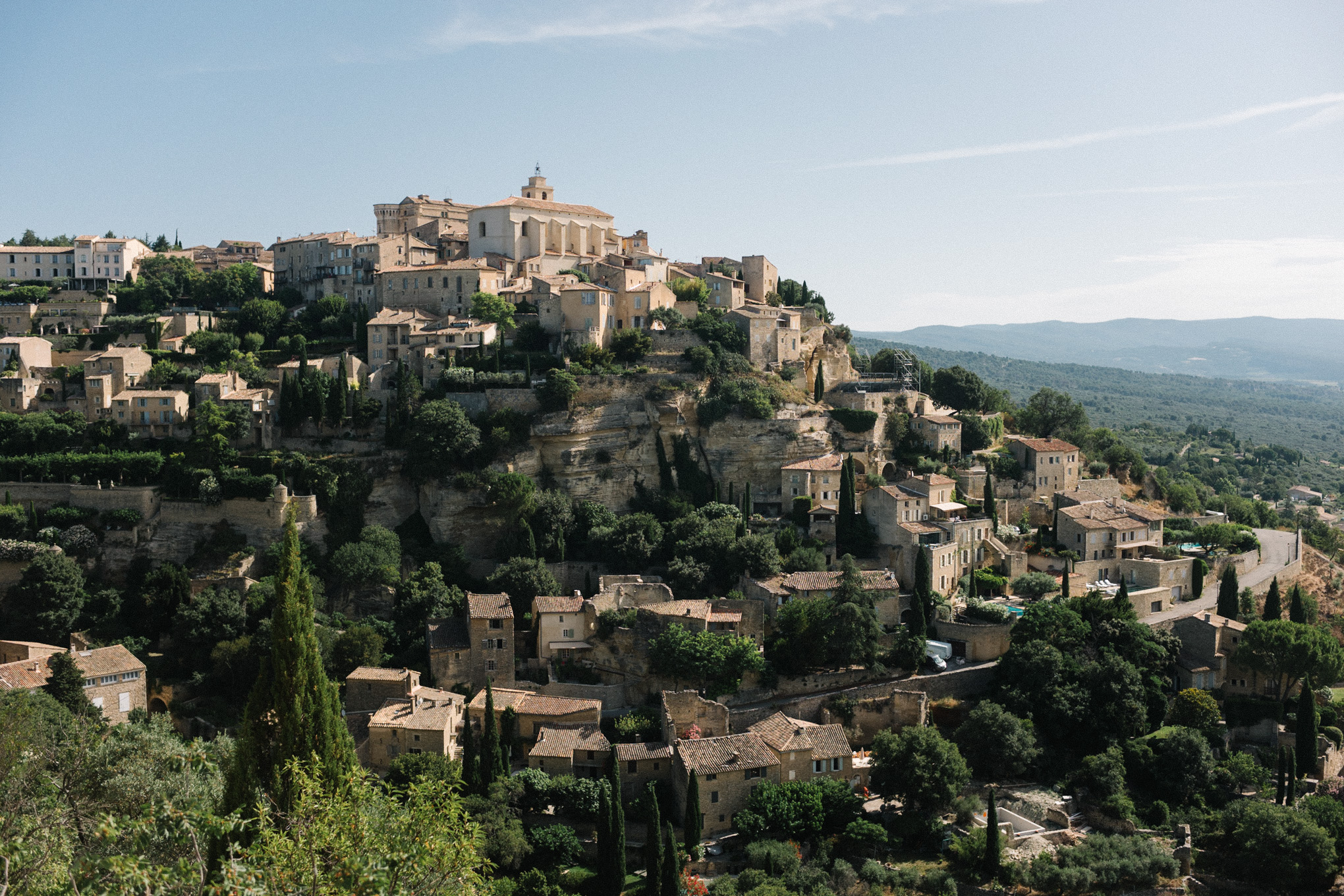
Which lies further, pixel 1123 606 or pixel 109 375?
pixel 109 375

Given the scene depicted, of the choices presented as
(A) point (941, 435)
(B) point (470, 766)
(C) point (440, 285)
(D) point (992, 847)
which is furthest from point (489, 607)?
(A) point (941, 435)

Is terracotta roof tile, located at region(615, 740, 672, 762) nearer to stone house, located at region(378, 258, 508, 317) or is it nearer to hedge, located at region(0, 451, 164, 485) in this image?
hedge, located at region(0, 451, 164, 485)

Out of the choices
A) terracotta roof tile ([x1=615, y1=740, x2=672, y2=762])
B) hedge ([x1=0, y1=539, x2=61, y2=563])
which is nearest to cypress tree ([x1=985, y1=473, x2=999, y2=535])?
terracotta roof tile ([x1=615, y1=740, x2=672, y2=762])

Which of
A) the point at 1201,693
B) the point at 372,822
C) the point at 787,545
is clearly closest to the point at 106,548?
the point at 787,545

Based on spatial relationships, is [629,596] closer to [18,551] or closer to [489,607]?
[489,607]

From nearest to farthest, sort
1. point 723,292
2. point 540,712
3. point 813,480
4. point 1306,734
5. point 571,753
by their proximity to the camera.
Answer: point 571,753 < point 540,712 < point 1306,734 < point 813,480 < point 723,292

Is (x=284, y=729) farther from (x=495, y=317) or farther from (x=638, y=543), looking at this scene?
(x=495, y=317)
